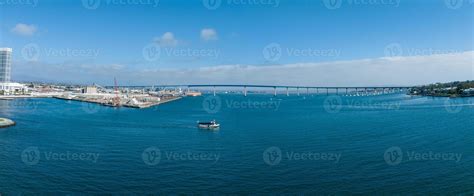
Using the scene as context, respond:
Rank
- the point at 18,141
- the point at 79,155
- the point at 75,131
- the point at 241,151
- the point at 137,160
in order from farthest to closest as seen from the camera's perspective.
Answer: the point at 75,131 → the point at 18,141 → the point at 241,151 → the point at 79,155 → the point at 137,160

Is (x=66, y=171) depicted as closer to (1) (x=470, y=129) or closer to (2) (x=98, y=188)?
(2) (x=98, y=188)

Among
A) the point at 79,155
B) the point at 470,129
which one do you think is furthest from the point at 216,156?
the point at 470,129

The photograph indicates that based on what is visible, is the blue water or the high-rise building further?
the high-rise building

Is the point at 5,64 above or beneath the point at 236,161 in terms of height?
above

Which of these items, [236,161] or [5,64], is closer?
[236,161]

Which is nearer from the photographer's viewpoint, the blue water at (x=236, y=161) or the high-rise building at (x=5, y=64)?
the blue water at (x=236, y=161)

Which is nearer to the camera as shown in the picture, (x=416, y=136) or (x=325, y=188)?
(x=325, y=188)

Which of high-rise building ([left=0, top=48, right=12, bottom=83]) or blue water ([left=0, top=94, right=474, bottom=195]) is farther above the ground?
high-rise building ([left=0, top=48, right=12, bottom=83])

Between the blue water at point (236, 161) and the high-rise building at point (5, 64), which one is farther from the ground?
the high-rise building at point (5, 64)
